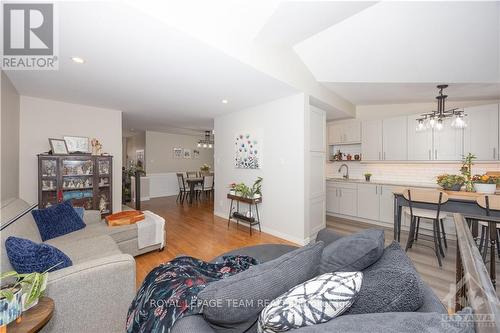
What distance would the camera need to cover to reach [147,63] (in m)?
2.26

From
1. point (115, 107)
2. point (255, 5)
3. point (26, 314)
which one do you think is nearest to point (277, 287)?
point (26, 314)

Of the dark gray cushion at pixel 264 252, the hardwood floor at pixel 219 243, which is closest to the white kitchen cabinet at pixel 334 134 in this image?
the hardwood floor at pixel 219 243

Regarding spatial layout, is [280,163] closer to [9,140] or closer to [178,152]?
[9,140]

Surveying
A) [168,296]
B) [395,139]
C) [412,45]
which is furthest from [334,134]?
[168,296]

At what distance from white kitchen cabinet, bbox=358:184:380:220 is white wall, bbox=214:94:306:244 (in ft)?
6.36

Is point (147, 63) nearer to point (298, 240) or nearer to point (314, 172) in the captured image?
point (314, 172)

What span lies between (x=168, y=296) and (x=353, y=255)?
100 cm

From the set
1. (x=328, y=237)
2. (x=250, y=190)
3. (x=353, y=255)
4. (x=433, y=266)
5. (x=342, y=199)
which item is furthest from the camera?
(x=342, y=199)

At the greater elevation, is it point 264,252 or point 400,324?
point 400,324

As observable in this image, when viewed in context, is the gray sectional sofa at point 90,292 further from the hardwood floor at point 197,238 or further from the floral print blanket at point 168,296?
the hardwood floor at point 197,238

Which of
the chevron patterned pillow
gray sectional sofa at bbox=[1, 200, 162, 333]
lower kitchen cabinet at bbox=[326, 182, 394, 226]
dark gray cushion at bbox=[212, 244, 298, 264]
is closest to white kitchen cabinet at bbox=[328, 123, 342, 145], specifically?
lower kitchen cabinet at bbox=[326, 182, 394, 226]

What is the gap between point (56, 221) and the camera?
2.39 metres

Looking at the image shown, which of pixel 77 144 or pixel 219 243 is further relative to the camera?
pixel 77 144

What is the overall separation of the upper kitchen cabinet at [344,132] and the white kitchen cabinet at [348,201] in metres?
1.20
